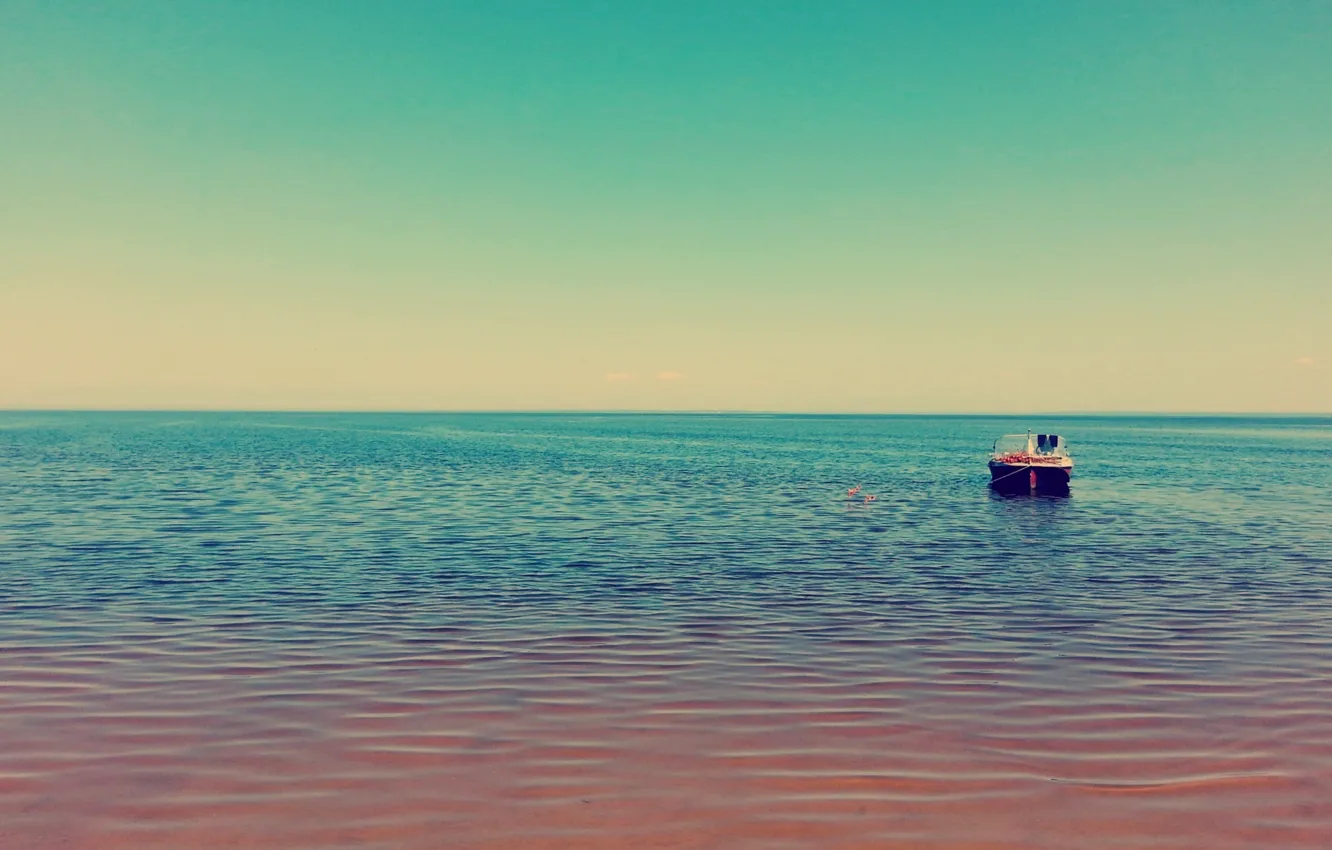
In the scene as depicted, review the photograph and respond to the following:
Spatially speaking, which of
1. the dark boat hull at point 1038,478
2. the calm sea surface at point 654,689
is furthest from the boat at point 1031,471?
the calm sea surface at point 654,689

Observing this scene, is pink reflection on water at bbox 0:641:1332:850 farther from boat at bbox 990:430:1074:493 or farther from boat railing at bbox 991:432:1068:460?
boat railing at bbox 991:432:1068:460

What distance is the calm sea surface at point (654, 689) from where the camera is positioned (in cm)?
660

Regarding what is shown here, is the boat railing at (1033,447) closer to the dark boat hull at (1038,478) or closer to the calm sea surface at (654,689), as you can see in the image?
the dark boat hull at (1038,478)

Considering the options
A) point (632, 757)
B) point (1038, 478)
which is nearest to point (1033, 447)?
point (1038, 478)

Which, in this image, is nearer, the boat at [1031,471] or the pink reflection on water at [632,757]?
the pink reflection on water at [632,757]

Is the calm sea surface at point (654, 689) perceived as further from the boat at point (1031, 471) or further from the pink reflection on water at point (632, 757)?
the boat at point (1031, 471)

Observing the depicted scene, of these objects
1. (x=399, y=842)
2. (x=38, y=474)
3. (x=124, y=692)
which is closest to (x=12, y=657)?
(x=124, y=692)

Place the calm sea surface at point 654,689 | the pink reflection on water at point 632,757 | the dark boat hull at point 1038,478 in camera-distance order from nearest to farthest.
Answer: the pink reflection on water at point 632,757 → the calm sea surface at point 654,689 → the dark boat hull at point 1038,478

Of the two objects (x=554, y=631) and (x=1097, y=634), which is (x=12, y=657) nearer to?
(x=554, y=631)

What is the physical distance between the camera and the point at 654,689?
9.78m

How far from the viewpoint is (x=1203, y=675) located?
1059cm

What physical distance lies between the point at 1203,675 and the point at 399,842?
9.30 metres

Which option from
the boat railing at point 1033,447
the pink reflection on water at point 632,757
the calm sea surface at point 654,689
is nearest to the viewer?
the pink reflection on water at point 632,757

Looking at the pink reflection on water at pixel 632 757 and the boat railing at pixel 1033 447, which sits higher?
the boat railing at pixel 1033 447
